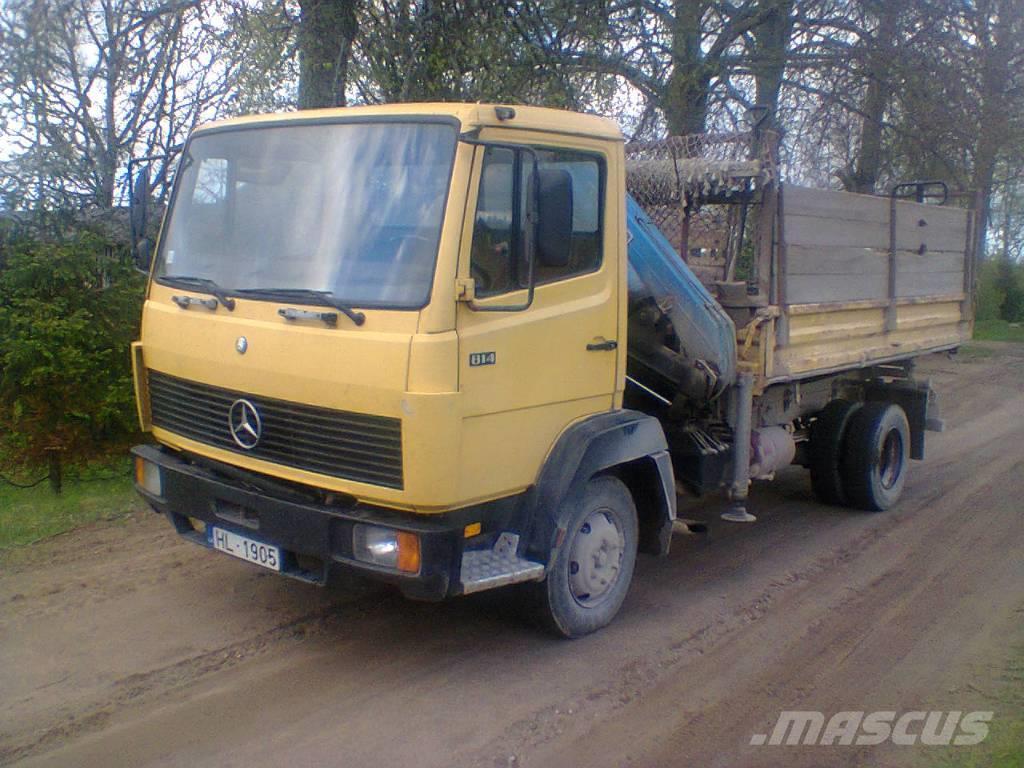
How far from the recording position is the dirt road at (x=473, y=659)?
3867mm

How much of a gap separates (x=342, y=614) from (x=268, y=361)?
1.62 m

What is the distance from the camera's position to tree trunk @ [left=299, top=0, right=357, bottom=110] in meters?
8.73

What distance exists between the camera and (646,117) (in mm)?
13141

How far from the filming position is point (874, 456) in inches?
291

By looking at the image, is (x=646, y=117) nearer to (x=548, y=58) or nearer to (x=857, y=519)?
(x=548, y=58)

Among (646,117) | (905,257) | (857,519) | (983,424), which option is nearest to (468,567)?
(857,519)

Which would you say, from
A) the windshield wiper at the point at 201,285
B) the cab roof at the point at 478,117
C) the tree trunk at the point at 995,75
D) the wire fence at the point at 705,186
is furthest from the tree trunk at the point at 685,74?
the windshield wiper at the point at 201,285

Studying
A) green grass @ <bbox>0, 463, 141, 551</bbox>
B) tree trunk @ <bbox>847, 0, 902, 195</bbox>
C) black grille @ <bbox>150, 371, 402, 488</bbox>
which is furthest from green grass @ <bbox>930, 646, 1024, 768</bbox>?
tree trunk @ <bbox>847, 0, 902, 195</bbox>

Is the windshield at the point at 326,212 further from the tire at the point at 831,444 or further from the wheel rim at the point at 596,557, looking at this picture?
the tire at the point at 831,444

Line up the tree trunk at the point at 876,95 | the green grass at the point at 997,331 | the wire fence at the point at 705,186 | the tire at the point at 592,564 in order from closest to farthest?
the tire at the point at 592,564, the wire fence at the point at 705,186, the tree trunk at the point at 876,95, the green grass at the point at 997,331

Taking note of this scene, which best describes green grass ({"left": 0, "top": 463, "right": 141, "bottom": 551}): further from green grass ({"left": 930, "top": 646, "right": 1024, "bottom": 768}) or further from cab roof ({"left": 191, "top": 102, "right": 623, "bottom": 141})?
green grass ({"left": 930, "top": 646, "right": 1024, "bottom": 768})

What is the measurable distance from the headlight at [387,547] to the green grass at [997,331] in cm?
2069

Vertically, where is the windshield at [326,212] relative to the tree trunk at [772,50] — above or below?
below

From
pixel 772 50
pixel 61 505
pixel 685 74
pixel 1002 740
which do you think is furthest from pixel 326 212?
pixel 772 50
